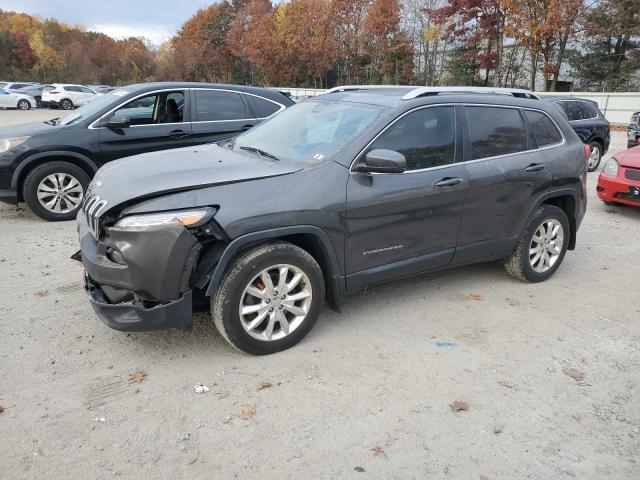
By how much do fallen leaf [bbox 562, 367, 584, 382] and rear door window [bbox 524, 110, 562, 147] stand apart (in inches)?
88.0

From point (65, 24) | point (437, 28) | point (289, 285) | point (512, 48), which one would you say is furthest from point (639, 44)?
point (65, 24)

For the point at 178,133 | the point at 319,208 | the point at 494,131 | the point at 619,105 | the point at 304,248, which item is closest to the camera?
the point at 319,208

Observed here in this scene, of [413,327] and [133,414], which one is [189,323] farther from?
[413,327]

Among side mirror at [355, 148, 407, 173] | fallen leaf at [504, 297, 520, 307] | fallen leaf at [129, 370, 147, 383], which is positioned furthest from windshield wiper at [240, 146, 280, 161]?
fallen leaf at [504, 297, 520, 307]

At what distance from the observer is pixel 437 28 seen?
124 ft

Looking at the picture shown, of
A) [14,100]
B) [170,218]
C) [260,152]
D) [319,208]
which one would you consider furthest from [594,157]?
[14,100]

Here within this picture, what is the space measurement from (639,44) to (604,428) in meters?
35.4

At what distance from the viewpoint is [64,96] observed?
32.0 m

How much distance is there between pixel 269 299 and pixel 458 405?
1.38 meters

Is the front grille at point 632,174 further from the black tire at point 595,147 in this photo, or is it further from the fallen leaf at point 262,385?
the fallen leaf at point 262,385

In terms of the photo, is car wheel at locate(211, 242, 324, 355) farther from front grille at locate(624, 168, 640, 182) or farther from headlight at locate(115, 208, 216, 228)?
front grille at locate(624, 168, 640, 182)

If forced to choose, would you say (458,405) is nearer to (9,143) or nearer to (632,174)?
(9,143)

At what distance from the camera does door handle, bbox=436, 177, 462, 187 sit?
4.14 m

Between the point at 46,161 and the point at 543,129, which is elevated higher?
the point at 543,129
